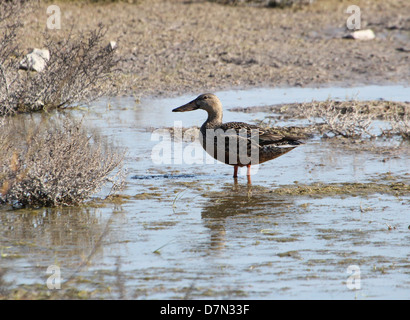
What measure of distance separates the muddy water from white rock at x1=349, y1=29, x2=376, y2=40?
23.9 feet

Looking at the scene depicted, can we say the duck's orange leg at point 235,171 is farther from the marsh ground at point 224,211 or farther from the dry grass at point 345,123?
the dry grass at point 345,123

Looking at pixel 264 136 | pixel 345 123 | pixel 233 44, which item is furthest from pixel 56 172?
pixel 233 44

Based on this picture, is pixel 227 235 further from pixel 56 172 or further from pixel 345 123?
pixel 345 123

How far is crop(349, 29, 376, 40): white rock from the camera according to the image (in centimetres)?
1586

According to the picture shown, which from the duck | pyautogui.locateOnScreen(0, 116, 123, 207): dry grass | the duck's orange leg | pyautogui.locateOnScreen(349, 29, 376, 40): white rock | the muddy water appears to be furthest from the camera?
pyautogui.locateOnScreen(349, 29, 376, 40): white rock

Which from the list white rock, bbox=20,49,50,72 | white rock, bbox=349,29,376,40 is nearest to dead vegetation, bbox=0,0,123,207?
white rock, bbox=20,49,50,72

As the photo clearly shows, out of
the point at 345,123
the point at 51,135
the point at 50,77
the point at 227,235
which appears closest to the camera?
the point at 227,235

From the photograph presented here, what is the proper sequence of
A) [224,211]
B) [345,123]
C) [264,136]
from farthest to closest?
1. [345,123]
2. [264,136]
3. [224,211]

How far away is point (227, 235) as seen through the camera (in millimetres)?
5992

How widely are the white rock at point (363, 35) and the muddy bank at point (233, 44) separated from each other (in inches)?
7.2

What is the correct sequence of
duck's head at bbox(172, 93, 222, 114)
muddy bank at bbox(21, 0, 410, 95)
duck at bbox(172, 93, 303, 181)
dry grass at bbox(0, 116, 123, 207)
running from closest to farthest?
dry grass at bbox(0, 116, 123, 207)
duck at bbox(172, 93, 303, 181)
duck's head at bbox(172, 93, 222, 114)
muddy bank at bbox(21, 0, 410, 95)

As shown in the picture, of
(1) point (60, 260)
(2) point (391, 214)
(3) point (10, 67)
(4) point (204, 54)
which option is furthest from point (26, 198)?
(4) point (204, 54)

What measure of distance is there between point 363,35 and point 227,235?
1098cm

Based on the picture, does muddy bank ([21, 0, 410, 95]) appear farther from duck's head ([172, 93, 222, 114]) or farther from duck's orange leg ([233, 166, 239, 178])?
duck's orange leg ([233, 166, 239, 178])
